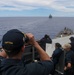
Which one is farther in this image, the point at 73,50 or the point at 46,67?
the point at 73,50

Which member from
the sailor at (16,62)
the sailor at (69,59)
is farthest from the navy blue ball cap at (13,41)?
the sailor at (69,59)

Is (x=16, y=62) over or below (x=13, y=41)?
below

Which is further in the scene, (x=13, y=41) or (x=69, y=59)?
(x=69, y=59)

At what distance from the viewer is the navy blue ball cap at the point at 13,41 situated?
2.66 meters

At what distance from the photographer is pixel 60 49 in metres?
8.80

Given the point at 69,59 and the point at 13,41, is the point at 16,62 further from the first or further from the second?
the point at 69,59

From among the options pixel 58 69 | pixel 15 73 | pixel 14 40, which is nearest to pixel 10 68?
pixel 15 73

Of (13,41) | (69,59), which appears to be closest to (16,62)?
(13,41)

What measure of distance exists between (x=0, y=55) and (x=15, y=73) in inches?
16.9

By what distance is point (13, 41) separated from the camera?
2.68 metres

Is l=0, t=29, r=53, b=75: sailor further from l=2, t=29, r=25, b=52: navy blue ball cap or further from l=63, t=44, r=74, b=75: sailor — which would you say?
l=63, t=44, r=74, b=75: sailor

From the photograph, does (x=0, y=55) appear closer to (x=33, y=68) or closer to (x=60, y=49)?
(x=33, y=68)

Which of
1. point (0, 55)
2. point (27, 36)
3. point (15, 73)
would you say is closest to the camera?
point (15, 73)

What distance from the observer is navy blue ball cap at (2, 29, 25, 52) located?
2.66m
